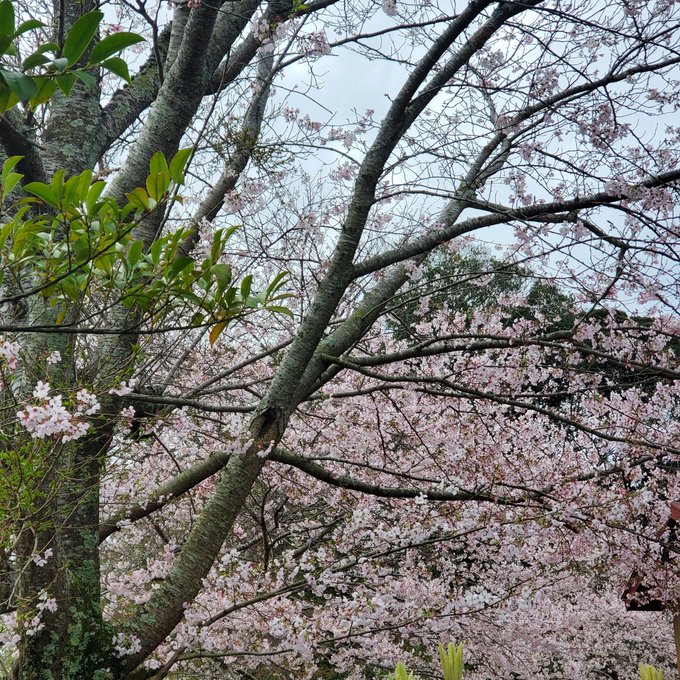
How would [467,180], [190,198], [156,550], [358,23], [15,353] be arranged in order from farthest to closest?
[156,550]
[190,198]
[467,180]
[358,23]
[15,353]

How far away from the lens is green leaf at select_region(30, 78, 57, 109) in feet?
2.99

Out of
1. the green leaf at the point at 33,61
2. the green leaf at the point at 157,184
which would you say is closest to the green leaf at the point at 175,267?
the green leaf at the point at 157,184

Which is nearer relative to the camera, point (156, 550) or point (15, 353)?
point (15, 353)

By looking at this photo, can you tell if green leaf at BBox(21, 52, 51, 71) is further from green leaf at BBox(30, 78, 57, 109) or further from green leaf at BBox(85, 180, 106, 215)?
green leaf at BBox(85, 180, 106, 215)

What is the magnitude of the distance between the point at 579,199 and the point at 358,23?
178 centimetres

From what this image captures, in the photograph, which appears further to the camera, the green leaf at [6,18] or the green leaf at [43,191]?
the green leaf at [43,191]

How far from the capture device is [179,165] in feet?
4.32

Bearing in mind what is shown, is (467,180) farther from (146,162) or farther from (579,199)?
(146,162)

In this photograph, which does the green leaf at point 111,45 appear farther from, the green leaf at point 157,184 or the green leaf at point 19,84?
the green leaf at point 157,184

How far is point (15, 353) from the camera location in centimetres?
187

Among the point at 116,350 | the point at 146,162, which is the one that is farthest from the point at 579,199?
the point at 116,350

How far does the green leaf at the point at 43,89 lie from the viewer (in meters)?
0.91

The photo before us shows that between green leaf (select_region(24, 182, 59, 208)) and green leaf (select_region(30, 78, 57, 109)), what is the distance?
27cm

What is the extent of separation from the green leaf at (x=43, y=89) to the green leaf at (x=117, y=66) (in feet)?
0.31
